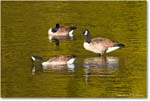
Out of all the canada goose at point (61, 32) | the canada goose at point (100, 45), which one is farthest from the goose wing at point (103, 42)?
the canada goose at point (61, 32)

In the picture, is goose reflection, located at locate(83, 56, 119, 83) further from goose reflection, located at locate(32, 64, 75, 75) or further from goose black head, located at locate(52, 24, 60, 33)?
goose black head, located at locate(52, 24, 60, 33)

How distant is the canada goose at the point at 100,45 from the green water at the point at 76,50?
0.02 m

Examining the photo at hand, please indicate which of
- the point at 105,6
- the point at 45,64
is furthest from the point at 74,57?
the point at 105,6

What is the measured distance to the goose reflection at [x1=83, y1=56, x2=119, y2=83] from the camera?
193 centimetres

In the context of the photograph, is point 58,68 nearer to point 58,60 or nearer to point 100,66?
point 58,60

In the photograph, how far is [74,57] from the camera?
1.94 metres

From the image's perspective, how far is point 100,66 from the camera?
1940 mm

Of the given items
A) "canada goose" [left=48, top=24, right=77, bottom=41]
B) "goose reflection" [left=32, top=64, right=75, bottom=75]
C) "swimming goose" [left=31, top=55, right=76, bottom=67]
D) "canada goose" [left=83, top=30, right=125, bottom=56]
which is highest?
"canada goose" [left=48, top=24, right=77, bottom=41]

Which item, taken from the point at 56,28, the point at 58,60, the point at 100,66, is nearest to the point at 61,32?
the point at 56,28

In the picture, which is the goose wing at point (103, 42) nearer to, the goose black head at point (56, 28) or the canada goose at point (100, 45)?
the canada goose at point (100, 45)

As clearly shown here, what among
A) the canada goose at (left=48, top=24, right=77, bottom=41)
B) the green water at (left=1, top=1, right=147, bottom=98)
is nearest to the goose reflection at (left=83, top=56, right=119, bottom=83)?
the green water at (left=1, top=1, right=147, bottom=98)

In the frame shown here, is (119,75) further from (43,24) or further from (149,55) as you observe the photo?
(43,24)

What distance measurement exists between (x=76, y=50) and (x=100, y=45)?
0.12 metres

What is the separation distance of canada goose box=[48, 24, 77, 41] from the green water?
20mm
